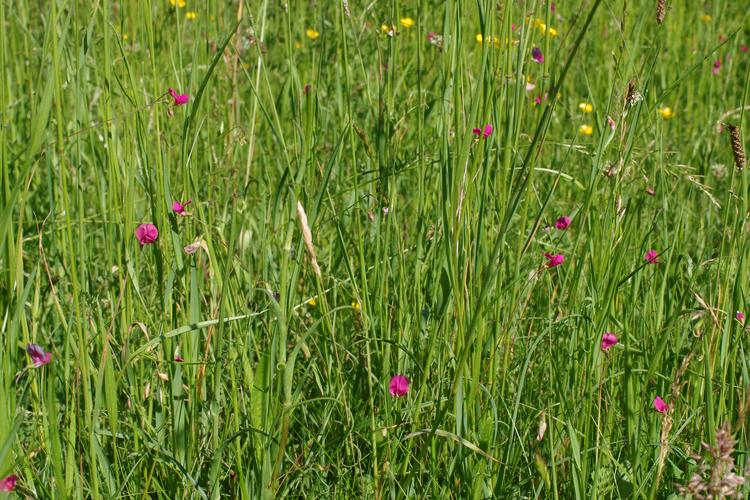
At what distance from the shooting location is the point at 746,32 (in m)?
4.25

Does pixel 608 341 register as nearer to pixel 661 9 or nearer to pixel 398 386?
pixel 398 386

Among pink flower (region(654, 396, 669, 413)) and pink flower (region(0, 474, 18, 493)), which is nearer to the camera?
pink flower (region(0, 474, 18, 493))

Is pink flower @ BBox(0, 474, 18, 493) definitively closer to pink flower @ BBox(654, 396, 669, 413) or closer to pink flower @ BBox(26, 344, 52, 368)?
pink flower @ BBox(26, 344, 52, 368)

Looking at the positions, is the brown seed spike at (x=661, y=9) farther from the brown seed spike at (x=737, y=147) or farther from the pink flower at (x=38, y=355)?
the pink flower at (x=38, y=355)

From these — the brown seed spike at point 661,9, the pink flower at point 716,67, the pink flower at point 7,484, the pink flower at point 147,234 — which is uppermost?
the brown seed spike at point 661,9

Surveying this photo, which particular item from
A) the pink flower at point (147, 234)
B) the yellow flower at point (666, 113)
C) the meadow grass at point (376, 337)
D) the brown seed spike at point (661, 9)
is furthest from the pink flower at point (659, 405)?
the yellow flower at point (666, 113)

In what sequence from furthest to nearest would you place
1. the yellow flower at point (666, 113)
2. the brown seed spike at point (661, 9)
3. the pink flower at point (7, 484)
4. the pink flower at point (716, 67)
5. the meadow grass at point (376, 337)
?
1. the pink flower at point (716, 67)
2. the yellow flower at point (666, 113)
3. the brown seed spike at point (661, 9)
4. the meadow grass at point (376, 337)
5. the pink flower at point (7, 484)

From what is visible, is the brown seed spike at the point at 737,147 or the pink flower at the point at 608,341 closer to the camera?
the brown seed spike at the point at 737,147

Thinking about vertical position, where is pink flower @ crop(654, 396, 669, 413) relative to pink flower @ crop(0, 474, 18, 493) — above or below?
below

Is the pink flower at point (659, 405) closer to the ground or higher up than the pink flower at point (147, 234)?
closer to the ground

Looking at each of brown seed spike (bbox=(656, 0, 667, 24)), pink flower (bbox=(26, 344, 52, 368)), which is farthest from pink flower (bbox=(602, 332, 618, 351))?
pink flower (bbox=(26, 344, 52, 368))

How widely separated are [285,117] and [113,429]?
1781 mm

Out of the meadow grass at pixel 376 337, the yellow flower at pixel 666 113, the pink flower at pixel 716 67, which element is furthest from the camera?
the pink flower at pixel 716 67

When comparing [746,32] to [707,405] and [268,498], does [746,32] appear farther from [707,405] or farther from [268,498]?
[268,498]
